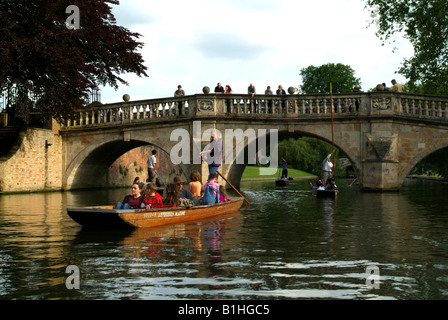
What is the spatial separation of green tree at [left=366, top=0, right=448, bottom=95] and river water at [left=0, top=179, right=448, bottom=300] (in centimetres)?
1581

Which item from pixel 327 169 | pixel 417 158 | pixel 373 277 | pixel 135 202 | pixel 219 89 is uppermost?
pixel 219 89

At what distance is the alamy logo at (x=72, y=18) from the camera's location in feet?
60.8

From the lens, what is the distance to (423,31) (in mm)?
24203

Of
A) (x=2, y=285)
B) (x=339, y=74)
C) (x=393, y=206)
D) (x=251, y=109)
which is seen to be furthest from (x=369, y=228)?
(x=339, y=74)

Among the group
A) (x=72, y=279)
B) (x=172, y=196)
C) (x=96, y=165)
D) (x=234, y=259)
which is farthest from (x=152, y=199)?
(x=96, y=165)

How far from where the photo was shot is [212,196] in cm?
1070

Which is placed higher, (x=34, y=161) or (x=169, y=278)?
(x=34, y=161)

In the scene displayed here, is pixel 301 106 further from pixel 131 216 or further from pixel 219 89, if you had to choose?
pixel 131 216

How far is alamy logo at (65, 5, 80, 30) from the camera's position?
18547 millimetres

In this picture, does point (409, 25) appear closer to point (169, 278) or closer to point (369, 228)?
point (369, 228)

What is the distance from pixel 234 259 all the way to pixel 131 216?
2701mm

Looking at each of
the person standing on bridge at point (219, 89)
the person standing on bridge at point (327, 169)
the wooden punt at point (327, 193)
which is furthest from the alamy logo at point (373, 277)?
the person standing on bridge at point (219, 89)

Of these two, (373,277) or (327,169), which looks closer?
(373,277)

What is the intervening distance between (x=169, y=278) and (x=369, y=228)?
489cm
